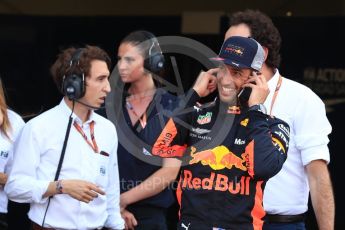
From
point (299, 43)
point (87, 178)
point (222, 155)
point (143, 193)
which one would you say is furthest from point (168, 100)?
point (299, 43)

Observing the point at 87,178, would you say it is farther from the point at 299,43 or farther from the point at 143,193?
the point at 299,43

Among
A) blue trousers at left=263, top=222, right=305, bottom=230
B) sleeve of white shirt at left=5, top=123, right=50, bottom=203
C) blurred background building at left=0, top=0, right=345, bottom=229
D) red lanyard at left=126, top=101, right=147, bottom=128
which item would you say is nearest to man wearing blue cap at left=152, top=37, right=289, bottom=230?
blue trousers at left=263, top=222, right=305, bottom=230

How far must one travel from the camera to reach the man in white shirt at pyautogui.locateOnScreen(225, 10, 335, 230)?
340 centimetres

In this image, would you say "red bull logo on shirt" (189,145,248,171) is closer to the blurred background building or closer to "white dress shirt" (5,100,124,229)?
"white dress shirt" (5,100,124,229)

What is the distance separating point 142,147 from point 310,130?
3.64ft

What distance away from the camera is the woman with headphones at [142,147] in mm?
4184

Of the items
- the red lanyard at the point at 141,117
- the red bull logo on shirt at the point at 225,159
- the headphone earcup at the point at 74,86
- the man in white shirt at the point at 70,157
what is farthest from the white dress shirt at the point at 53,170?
the red bull logo on shirt at the point at 225,159

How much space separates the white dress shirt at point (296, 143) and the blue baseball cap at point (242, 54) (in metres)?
0.47

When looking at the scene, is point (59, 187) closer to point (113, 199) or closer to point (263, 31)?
point (113, 199)

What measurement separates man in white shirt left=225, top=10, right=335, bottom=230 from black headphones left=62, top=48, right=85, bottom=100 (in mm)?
804

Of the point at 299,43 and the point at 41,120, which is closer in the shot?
the point at 41,120

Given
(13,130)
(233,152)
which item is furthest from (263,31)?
(13,130)

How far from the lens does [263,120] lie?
2934mm

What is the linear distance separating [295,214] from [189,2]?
353 centimetres
